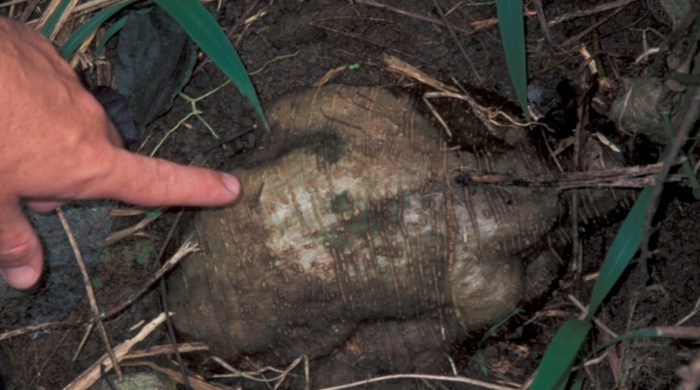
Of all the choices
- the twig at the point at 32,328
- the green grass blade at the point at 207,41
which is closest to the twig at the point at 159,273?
the twig at the point at 32,328

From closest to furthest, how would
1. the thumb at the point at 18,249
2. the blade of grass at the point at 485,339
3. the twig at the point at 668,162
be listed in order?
the twig at the point at 668,162 < the thumb at the point at 18,249 < the blade of grass at the point at 485,339

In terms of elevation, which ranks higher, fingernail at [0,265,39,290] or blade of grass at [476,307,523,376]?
fingernail at [0,265,39,290]

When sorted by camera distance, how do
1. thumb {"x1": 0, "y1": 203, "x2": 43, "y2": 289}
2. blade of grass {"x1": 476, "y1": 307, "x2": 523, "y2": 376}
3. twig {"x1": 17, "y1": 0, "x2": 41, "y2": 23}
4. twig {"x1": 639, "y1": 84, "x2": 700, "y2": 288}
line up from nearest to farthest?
twig {"x1": 639, "y1": 84, "x2": 700, "y2": 288}
thumb {"x1": 0, "y1": 203, "x2": 43, "y2": 289}
blade of grass {"x1": 476, "y1": 307, "x2": 523, "y2": 376}
twig {"x1": 17, "y1": 0, "x2": 41, "y2": 23}

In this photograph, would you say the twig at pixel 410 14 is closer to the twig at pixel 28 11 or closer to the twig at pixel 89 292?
the twig at pixel 28 11

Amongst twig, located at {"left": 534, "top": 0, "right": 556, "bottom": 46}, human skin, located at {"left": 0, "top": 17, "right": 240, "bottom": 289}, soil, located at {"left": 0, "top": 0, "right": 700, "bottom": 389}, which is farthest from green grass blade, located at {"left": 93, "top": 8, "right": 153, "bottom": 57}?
twig, located at {"left": 534, "top": 0, "right": 556, "bottom": 46}

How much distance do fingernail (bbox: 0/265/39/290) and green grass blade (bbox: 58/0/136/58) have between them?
692 millimetres

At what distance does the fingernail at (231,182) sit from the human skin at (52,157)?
42mm

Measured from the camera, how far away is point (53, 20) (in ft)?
7.06

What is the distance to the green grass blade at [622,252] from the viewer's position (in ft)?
5.96

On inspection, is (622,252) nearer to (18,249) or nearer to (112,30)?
(18,249)

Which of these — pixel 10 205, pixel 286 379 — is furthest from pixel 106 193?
pixel 286 379

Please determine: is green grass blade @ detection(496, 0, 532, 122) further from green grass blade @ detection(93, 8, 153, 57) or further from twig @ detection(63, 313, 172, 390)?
twig @ detection(63, 313, 172, 390)

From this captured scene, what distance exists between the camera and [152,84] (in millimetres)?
2211

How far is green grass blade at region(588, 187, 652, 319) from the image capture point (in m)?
1.82
